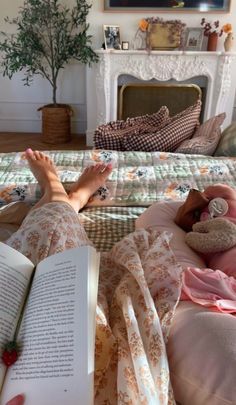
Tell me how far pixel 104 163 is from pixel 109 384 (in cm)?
104

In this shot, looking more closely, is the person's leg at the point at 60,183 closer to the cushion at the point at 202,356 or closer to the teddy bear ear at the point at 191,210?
the teddy bear ear at the point at 191,210

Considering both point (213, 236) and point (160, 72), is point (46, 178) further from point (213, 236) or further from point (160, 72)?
point (160, 72)

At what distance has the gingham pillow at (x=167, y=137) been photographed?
171cm

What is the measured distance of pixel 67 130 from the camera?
10.5 feet

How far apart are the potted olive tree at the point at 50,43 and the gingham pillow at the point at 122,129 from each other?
3.77ft

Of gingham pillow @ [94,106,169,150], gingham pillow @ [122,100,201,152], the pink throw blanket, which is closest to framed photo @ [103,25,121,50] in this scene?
gingham pillow @ [94,106,169,150]

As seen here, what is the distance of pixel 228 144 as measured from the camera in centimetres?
166

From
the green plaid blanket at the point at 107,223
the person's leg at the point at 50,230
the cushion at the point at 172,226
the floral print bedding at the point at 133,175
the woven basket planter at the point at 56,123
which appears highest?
the person's leg at the point at 50,230

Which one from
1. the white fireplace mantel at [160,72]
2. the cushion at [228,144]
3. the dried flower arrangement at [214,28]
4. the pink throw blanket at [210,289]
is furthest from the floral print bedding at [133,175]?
the dried flower arrangement at [214,28]

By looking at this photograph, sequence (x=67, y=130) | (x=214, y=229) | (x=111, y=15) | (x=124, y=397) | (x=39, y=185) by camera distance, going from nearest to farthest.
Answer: (x=124, y=397) → (x=214, y=229) → (x=39, y=185) → (x=111, y=15) → (x=67, y=130)

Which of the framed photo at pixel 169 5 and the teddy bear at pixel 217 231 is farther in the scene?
the framed photo at pixel 169 5

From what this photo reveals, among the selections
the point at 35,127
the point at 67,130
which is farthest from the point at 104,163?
the point at 35,127

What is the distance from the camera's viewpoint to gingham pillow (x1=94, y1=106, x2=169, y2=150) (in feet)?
5.88

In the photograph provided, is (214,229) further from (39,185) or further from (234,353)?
(39,185)
